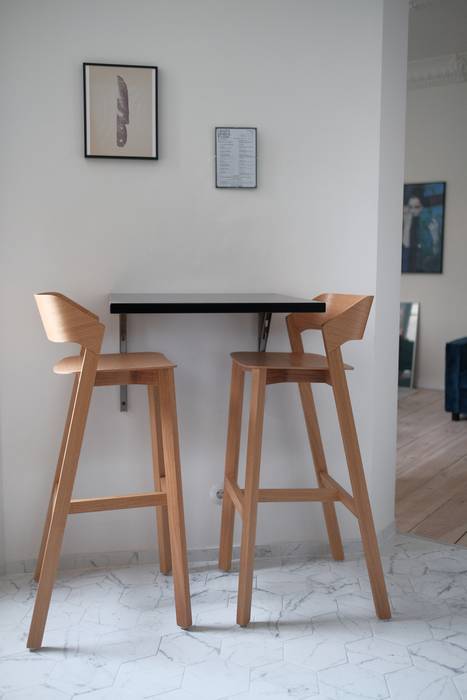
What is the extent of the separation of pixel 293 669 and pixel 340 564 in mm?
806

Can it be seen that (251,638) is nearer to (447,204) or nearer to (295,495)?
(295,495)

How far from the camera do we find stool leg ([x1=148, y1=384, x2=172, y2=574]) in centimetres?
258

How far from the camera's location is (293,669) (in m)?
2.07

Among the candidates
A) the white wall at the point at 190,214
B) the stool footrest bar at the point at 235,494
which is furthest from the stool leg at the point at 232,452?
the white wall at the point at 190,214

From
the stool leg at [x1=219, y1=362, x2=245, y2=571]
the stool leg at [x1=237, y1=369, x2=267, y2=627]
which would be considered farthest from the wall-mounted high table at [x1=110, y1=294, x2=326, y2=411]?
the stool leg at [x1=219, y1=362, x2=245, y2=571]

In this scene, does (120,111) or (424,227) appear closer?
(120,111)

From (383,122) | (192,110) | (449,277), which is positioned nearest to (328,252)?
(383,122)

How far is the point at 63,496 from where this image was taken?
2.14m

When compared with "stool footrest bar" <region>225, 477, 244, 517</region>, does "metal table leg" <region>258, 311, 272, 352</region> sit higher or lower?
Result: higher

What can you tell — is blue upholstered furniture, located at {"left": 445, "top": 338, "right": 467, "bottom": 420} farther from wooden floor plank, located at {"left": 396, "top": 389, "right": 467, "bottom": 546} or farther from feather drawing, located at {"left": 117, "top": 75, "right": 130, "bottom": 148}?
feather drawing, located at {"left": 117, "top": 75, "right": 130, "bottom": 148}

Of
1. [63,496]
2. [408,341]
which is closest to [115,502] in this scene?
[63,496]

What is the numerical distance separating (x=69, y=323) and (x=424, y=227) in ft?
17.2

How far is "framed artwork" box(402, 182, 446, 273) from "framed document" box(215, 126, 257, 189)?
4121 mm

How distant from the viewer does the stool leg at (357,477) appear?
7.54 feet
